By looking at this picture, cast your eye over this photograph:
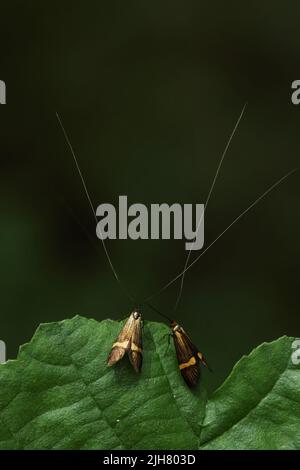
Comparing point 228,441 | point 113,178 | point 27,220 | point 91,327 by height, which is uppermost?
point 113,178

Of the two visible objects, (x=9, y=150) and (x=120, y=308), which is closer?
(x=120, y=308)

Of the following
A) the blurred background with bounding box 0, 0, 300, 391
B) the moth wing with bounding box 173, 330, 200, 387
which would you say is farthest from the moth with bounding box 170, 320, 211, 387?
the blurred background with bounding box 0, 0, 300, 391

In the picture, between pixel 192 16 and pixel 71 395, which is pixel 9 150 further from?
pixel 71 395

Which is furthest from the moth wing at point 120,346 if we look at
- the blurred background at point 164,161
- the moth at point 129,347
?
the blurred background at point 164,161

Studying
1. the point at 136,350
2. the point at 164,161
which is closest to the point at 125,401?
the point at 136,350

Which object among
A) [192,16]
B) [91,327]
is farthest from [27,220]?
[91,327]

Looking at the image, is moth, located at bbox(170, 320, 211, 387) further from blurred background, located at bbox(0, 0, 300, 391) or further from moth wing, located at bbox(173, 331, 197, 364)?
blurred background, located at bbox(0, 0, 300, 391)
